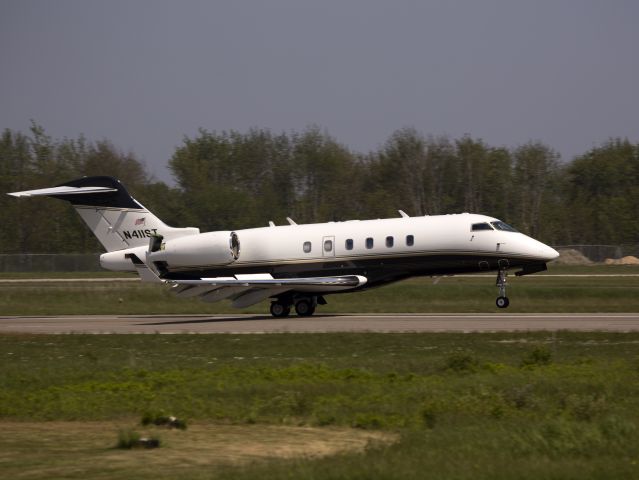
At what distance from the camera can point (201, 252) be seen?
115ft

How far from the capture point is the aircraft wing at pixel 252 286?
109 feet

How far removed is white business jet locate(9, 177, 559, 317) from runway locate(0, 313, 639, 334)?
115cm

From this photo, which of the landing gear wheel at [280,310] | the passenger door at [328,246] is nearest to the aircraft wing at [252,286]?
the passenger door at [328,246]

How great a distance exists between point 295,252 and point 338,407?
19.0 m

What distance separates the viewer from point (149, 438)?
13156 millimetres

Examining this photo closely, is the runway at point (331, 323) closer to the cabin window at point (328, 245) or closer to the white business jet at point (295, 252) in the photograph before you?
the white business jet at point (295, 252)

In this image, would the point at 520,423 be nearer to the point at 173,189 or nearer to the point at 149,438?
the point at 149,438

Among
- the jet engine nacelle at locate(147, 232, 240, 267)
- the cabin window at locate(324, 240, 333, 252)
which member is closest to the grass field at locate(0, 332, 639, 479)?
the cabin window at locate(324, 240, 333, 252)

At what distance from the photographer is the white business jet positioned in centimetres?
3309

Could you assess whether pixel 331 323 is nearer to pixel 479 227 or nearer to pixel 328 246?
pixel 328 246

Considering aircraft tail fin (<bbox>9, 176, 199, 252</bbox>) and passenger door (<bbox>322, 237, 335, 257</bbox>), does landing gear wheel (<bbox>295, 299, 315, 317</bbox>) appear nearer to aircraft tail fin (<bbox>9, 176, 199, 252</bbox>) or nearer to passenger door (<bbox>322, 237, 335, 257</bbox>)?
passenger door (<bbox>322, 237, 335, 257</bbox>)

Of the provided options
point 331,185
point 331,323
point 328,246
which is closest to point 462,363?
point 331,323

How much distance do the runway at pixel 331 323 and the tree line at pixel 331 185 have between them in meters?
50.1

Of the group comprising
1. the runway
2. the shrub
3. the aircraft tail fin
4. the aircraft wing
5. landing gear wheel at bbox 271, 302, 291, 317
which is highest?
the aircraft tail fin
